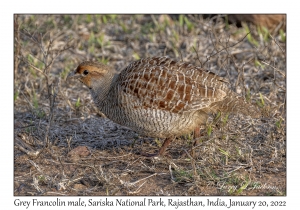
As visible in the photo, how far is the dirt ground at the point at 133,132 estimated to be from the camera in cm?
579

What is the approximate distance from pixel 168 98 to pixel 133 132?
1328mm

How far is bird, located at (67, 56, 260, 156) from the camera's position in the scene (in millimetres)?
6051

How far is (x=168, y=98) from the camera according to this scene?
604 cm

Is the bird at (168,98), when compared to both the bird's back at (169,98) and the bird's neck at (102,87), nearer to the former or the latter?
the bird's back at (169,98)

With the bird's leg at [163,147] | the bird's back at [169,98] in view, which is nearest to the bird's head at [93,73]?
the bird's back at [169,98]

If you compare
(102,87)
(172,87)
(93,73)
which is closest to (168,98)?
(172,87)

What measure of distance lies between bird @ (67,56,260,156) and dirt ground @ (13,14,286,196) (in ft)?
1.18

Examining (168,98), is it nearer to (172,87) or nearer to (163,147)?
(172,87)

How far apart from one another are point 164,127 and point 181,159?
1.58 feet

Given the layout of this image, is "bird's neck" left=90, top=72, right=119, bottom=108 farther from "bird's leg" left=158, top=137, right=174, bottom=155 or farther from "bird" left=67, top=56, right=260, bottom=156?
"bird's leg" left=158, top=137, right=174, bottom=155

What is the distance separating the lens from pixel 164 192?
18.5ft

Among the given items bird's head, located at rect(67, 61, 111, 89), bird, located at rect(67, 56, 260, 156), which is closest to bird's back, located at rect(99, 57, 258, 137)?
bird, located at rect(67, 56, 260, 156)

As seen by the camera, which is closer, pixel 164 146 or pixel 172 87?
pixel 172 87

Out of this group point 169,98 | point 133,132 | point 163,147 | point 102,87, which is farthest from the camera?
point 133,132
